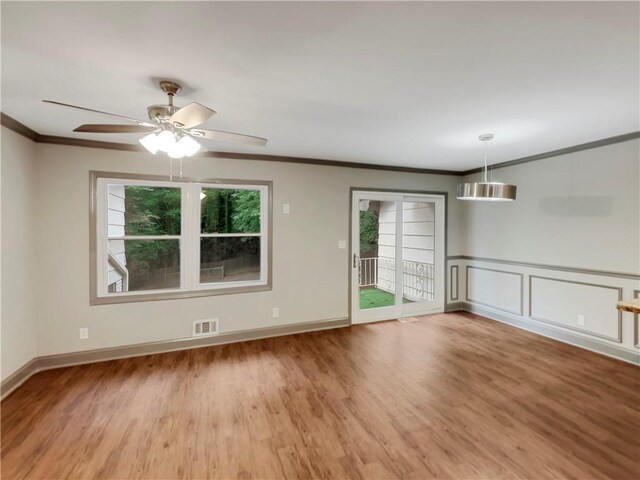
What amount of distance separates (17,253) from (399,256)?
4.62 metres

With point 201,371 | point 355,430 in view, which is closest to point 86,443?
point 201,371

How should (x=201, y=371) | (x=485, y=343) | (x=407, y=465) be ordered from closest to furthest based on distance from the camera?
(x=407, y=465) < (x=201, y=371) < (x=485, y=343)

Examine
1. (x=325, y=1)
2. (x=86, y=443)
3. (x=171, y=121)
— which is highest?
→ (x=325, y=1)

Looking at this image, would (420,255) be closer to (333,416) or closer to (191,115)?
(333,416)

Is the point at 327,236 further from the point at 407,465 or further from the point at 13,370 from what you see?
the point at 13,370

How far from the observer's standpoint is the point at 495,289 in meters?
4.91

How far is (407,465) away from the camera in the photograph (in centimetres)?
195

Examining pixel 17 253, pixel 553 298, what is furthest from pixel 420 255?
pixel 17 253

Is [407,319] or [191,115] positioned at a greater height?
[191,115]

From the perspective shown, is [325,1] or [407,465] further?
[407,465]

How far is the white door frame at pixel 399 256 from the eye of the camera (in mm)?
4707

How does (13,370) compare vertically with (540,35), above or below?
below

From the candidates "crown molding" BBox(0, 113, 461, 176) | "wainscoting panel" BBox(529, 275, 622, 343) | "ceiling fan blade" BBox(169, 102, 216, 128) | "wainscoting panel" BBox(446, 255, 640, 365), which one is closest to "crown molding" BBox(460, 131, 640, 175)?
"crown molding" BBox(0, 113, 461, 176)

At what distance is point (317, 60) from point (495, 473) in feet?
8.80
